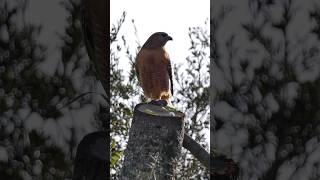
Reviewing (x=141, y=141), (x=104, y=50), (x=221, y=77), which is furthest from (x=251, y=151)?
(x=104, y=50)

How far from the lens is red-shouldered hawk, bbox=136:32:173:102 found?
11.4ft

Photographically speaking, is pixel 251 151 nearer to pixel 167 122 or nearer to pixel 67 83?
pixel 167 122

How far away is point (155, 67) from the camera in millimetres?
3479

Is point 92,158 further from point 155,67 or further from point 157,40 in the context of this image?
point 157,40

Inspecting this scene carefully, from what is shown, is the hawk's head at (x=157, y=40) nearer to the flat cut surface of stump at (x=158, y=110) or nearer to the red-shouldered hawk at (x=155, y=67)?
the red-shouldered hawk at (x=155, y=67)

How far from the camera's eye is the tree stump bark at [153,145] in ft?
10.5

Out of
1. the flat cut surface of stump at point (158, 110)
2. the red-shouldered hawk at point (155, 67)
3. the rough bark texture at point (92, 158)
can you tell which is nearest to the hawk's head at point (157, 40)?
the red-shouldered hawk at point (155, 67)

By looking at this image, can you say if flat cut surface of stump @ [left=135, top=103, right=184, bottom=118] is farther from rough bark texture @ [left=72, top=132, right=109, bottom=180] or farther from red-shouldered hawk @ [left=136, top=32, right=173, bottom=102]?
rough bark texture @ [left=72, top=132, right=109, bottom=180]

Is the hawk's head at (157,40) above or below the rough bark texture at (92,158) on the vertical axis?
above

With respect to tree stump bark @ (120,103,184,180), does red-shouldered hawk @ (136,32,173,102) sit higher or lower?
higher

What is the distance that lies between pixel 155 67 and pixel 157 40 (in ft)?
0.53

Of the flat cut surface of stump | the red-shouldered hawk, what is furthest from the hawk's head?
the flat cut surface of stump

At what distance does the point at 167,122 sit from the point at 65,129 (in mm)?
605

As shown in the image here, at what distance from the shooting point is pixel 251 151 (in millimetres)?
3480
